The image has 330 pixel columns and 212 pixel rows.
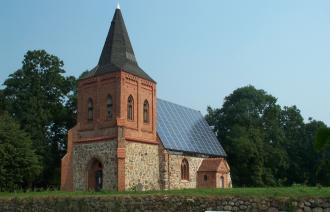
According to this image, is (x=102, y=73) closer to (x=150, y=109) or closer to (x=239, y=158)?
(x=150, y=109)

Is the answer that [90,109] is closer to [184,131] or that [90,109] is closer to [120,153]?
[120,153]

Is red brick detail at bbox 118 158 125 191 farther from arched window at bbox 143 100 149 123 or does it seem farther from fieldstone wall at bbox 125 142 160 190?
arched window at bbox 143 100 149 123

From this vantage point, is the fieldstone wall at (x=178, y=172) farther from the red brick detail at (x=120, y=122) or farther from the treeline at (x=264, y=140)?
the treeline at (x=264, y=140)

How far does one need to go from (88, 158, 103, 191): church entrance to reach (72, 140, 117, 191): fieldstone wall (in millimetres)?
265

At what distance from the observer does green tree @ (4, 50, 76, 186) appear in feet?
131

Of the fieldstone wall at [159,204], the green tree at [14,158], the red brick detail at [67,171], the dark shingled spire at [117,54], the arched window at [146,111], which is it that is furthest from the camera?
the green tree at [14,158]

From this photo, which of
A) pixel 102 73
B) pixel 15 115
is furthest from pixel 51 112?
pixel 102 73

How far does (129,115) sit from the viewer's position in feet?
96.3

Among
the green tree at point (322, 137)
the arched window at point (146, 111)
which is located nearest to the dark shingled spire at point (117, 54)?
the arched window at point (146, 111)

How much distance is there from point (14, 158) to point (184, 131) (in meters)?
13.5

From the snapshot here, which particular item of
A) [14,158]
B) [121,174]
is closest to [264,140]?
[121,174]

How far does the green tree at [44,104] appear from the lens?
39.9 metres

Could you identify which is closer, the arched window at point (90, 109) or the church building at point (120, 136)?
the church building at point (120, 136)

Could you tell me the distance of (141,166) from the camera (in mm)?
29266
